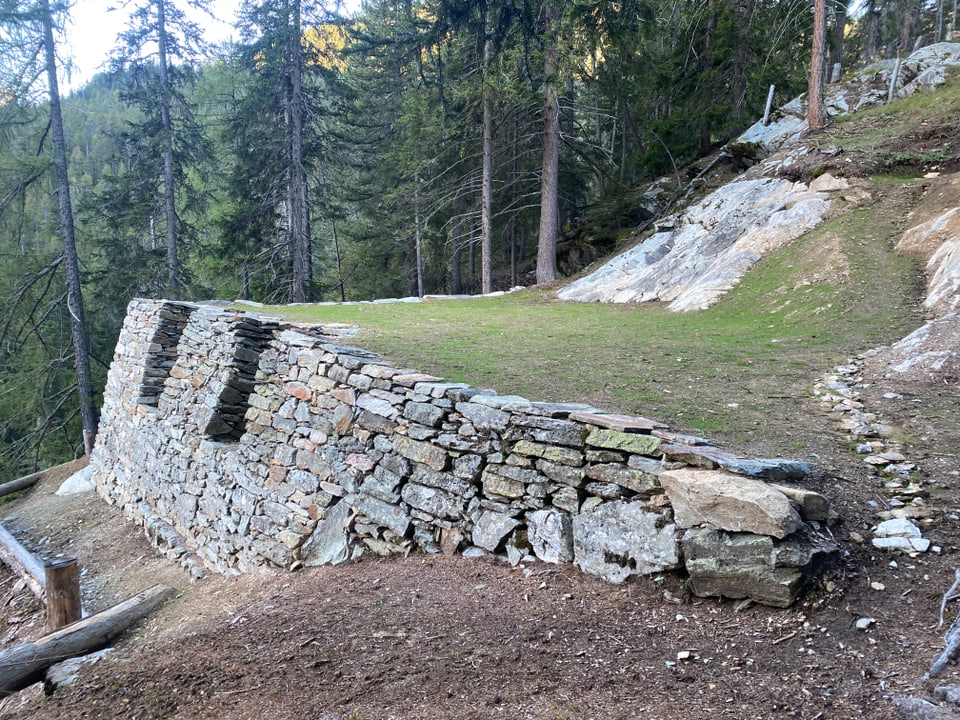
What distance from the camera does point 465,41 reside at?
15.5m

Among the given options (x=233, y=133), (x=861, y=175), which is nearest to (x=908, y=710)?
(x=861, y=175)

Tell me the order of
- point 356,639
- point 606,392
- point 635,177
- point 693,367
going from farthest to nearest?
point 635,177 → point 693,367 → point 606,392 → point 356,639

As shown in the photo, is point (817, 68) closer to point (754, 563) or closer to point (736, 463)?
point (736, 463)

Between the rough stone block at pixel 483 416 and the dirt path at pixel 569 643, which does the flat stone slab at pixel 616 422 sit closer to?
the rough stone block at pixel 483 416

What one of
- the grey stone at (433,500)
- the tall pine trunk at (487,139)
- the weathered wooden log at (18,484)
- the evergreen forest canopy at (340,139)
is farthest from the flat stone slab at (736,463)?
the weathered wooden log at (18,484)

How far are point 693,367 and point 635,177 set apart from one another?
1694 cm

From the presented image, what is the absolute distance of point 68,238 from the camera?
624 inches

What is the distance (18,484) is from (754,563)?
58.2 feet

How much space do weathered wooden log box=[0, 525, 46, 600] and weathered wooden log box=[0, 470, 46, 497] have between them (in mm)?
5325

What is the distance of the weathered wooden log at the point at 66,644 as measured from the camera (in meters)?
4.04

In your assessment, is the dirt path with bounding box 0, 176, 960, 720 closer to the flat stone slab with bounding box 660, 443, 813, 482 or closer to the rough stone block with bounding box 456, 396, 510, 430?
the flat stone slab with bounding box 660, 443, 813, 482

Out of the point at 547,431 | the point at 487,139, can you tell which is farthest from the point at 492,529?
the point at 487,139

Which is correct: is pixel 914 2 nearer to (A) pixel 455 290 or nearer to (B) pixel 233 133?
(A) pixel 455 290

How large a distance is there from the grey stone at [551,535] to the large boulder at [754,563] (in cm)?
84
